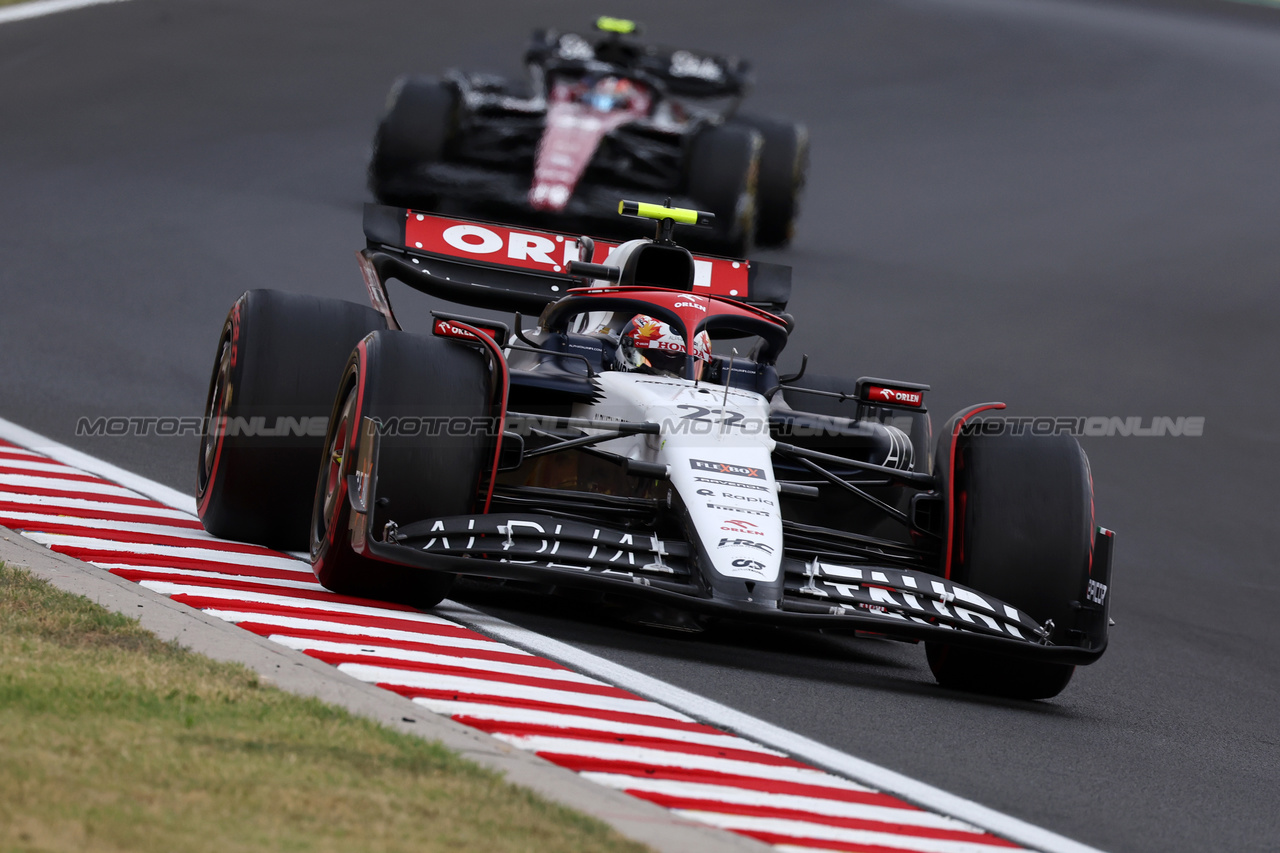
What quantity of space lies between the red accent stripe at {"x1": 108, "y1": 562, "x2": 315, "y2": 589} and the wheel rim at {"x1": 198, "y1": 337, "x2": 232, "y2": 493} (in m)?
0.85

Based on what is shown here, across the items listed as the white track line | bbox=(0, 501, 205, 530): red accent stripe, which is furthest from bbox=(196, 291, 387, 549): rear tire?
the white track line

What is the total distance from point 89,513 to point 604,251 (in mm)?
3359

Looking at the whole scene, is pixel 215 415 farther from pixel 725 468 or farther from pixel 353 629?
pixel 725 468

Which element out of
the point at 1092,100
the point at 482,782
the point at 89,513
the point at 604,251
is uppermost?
the point at 1092,100

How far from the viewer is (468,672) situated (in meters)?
5.53

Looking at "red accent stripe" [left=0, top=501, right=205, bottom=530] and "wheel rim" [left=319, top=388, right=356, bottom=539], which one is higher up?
"wheel rim" [left=319, top=388, right=356, bottom=539]

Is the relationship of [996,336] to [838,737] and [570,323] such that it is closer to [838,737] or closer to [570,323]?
[570,323]

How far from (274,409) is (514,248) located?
2.48 meters

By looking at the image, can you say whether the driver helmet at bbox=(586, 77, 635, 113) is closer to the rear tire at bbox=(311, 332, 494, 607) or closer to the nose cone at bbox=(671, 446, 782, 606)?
the nose cone at bbox=(671, 446, 782, 606)

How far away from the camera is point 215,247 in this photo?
55.0 ft

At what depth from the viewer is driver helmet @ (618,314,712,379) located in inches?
320

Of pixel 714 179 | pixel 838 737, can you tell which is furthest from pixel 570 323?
pixel 714 179

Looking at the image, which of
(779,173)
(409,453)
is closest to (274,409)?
(409,453)

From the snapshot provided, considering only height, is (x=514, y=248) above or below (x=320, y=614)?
above
